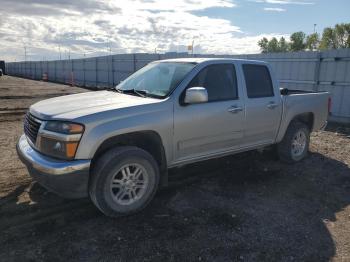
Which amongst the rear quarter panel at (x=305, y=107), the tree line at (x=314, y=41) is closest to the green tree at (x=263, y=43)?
the tree line at (x=314, y=41)

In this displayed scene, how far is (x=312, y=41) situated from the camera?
95625mm

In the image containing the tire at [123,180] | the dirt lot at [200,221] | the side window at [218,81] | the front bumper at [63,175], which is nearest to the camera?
the dirt lot at [200,221]

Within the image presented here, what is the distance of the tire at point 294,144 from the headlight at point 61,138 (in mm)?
4022

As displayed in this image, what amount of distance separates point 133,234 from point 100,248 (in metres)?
0.42

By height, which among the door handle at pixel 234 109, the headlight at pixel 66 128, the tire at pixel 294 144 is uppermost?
the door handle at pixel 234 109

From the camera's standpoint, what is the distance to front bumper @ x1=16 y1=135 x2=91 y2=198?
12.6 ft

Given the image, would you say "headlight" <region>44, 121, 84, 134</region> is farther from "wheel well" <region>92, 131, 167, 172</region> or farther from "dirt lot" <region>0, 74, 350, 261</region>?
"dirt lot" <region>0, 74, 350, 261</region>

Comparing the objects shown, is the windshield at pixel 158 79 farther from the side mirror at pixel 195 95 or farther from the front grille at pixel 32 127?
the front grille at pixel 32 127

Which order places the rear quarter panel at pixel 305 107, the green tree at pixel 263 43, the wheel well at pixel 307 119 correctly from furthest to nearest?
the green tree at pixel 263 43 < the wheel well at pixel 307 119 < the rear quarter panel at pixel 305 107

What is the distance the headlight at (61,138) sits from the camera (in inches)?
151

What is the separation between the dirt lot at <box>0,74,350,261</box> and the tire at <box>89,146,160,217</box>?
17 centimetres

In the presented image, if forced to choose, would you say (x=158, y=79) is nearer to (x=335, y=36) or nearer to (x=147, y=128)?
(x=147, y=128)

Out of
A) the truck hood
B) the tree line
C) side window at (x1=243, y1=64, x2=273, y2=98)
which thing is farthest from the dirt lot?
the tree line

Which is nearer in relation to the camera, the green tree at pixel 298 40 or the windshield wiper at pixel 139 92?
the windshield wiper at pixel 139 92
